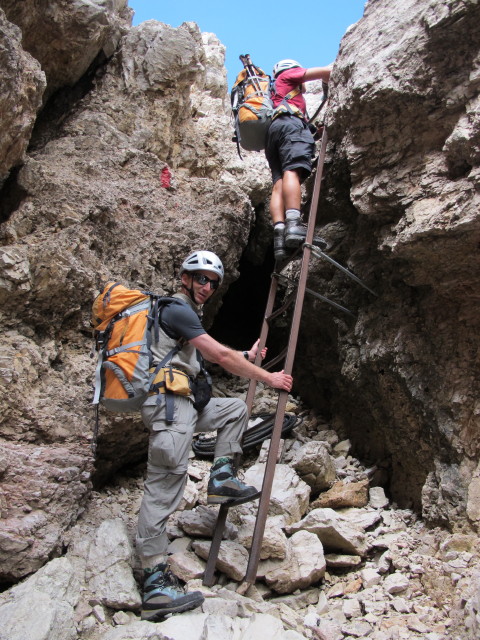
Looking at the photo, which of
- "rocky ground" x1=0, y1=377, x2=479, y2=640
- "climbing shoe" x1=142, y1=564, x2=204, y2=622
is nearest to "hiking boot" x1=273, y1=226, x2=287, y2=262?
"rocky ground" x1=0, y1=377, x2=479, y2=640

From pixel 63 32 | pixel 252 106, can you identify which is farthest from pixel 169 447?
pixel 63 32

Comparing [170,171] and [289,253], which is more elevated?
[170,171]

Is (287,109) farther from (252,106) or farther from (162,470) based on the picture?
(162,470)

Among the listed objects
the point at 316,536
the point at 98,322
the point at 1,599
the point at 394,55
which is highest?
the point at 394,55

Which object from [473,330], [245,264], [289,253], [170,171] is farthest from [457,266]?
[245,264]

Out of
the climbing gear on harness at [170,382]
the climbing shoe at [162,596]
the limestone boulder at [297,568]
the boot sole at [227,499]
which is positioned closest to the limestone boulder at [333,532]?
the limestone boulder at [297,568]

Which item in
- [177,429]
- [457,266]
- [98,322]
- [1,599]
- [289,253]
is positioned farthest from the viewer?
[289,253]

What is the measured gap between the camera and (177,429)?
3.75 metres

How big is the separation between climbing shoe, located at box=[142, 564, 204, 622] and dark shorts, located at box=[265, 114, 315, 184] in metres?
4.13

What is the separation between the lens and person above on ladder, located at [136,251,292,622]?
11.6 ft

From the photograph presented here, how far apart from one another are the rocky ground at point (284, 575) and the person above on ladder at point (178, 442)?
19 centimetres

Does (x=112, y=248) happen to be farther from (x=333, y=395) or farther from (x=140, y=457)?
(x=333, y=395)

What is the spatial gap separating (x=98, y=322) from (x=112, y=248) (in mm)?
1868

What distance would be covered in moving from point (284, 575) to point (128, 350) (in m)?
2.14
